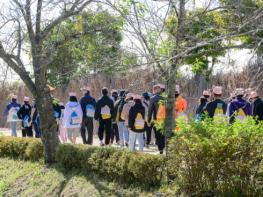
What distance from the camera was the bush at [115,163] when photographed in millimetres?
9375

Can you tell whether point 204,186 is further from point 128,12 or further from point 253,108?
point 253,108

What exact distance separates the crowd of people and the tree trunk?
26 centimetres

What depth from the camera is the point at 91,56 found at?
8.70m

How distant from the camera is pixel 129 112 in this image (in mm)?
13344

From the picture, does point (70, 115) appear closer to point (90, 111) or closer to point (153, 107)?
point (90, 111)

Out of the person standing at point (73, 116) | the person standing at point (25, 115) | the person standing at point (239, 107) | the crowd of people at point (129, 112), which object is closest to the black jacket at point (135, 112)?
the crowd of people at point (129, 112)

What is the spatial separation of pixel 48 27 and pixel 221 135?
547 centimetres

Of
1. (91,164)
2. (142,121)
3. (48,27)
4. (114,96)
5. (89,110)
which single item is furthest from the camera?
(114,96)

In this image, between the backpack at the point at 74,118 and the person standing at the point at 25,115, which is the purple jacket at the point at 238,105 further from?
the person standing at the point at 25,115

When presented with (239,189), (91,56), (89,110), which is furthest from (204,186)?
(89,110)

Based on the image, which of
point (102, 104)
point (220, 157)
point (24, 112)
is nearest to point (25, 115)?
point (24, 112)

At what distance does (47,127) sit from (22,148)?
151 centimetres

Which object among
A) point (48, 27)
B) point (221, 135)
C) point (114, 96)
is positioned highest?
point (48, 27)

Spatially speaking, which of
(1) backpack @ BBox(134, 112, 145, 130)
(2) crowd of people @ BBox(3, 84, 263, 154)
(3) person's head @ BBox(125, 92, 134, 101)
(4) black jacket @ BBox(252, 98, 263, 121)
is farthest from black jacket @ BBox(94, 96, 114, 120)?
(4) black jacket @ BBox(252, 98, 263, 121)
